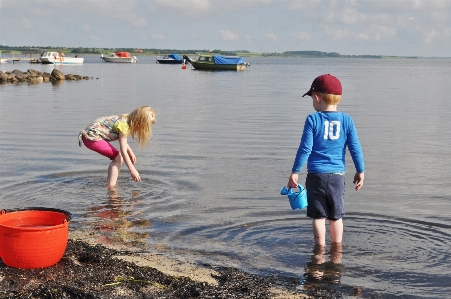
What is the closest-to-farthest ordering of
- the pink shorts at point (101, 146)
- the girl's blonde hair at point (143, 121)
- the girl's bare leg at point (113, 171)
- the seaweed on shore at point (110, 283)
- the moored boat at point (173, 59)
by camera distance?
the seaweed on shore at point (110, 283) < the girl's blonde hair at point (143, 121) < the pink shorts at point (101, 146) < the girl's bare leg at point (113, 171) < the moored boat at point (173, 59)

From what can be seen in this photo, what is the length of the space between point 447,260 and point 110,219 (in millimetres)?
4003

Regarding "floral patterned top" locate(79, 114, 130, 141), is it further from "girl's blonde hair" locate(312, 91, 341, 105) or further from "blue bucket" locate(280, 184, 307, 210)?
"girl's blonde hair" locate(312, 91, 341, 105)

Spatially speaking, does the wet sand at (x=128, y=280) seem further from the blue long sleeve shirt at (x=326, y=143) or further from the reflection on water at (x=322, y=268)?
the blue long sleeve shirt at (x=326, y=143)

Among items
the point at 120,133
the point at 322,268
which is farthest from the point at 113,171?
the point at 322,268

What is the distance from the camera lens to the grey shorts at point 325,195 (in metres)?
6.02

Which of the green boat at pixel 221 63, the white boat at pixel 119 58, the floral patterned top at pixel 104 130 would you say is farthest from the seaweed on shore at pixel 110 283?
the white boat at pixel 119 58

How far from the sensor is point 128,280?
5066 mm

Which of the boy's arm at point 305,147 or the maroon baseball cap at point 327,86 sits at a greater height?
the maroon baseball cap at point 327,86

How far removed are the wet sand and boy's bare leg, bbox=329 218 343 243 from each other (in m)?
1.05

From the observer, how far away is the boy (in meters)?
5.94

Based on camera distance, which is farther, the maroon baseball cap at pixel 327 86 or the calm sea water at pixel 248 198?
the calm sea water at pixel 248 198

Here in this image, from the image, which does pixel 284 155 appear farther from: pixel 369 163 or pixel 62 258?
pixel 62 258

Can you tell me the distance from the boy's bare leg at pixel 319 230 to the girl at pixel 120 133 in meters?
3.24

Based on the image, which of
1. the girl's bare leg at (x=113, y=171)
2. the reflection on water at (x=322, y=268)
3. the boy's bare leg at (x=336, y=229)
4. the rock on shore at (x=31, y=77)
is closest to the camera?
the reflection on water at (x=322, y=268)
